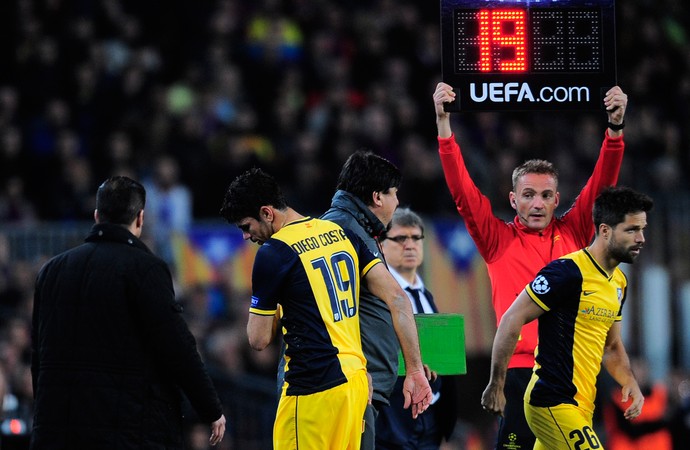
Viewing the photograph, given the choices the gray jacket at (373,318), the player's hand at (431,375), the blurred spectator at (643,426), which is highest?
the gray jacket at (373,318)

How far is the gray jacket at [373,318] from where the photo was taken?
698 centimetres

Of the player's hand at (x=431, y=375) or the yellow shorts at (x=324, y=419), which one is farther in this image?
the player's hand at (x=431, y=375)

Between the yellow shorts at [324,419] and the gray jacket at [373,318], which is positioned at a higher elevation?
the gray jacket at [373,318]

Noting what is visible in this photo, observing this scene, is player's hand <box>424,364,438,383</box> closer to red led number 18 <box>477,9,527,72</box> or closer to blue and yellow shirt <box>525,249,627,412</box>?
blue and yellow shirt <box>525,249,627,412</box>

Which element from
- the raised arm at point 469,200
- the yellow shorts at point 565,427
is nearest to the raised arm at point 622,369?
the yellow shorts at point 565,427

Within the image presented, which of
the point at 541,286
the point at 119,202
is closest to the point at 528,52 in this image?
Result: the point at 541,286

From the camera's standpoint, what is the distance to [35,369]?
6.36 meters

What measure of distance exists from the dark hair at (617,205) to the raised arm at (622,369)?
2.10 feet

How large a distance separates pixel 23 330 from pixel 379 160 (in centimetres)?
542

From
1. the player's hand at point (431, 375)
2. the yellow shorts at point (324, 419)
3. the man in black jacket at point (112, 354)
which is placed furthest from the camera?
the player's hand at point (431, 375)

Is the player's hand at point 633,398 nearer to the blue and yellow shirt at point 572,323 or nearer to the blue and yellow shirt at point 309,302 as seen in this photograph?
the blue and yellow shirt at point 572,323

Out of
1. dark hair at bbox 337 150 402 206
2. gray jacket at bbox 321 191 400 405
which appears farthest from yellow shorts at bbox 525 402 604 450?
dark hair at bbox 337 150 402 206

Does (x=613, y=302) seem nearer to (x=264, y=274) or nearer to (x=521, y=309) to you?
(x=521, y=309)

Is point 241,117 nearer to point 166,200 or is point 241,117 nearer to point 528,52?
point 166,200
